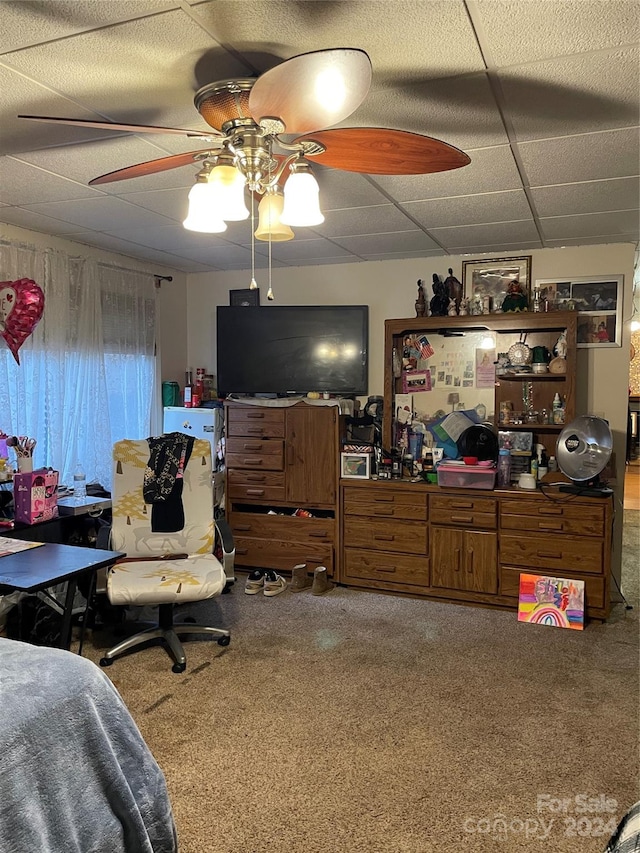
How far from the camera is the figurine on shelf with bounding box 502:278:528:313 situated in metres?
4.12

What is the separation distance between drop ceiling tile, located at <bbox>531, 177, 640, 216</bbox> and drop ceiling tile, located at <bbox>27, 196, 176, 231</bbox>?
79.2 inches

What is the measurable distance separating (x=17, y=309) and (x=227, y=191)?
2007mm

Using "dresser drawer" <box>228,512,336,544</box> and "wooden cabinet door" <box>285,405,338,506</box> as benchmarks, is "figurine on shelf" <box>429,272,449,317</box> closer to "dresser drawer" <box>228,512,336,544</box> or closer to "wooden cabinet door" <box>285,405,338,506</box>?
Result: "wooden cabinet door" <box>285,405,338,506</box>

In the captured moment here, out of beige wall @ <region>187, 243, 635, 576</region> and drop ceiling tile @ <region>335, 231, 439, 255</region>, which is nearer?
drop ceiling tile @ <region>335, 231, 439, 255</region>

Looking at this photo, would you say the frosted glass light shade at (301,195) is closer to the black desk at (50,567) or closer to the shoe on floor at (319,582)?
the black desk at (50,567)

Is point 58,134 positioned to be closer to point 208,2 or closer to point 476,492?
point 208,2

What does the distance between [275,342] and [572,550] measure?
8.14 feet

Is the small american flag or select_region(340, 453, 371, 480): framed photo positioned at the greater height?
the small american flag

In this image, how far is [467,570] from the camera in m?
3.93

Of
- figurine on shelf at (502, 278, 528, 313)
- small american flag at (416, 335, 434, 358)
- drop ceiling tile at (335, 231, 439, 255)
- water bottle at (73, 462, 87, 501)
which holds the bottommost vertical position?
water bottle at (73, 462, 87, 501)

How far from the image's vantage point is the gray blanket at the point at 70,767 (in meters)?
1.35

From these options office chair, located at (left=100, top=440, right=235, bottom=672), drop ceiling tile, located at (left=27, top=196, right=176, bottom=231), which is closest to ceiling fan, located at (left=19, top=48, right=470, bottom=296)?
drop ceiling tile, located at (left=27, top=196, right=176, bottom=231)

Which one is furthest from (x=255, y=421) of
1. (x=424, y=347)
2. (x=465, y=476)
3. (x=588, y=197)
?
(x=588, y=197)


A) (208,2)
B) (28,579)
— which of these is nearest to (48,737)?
(28,579)
